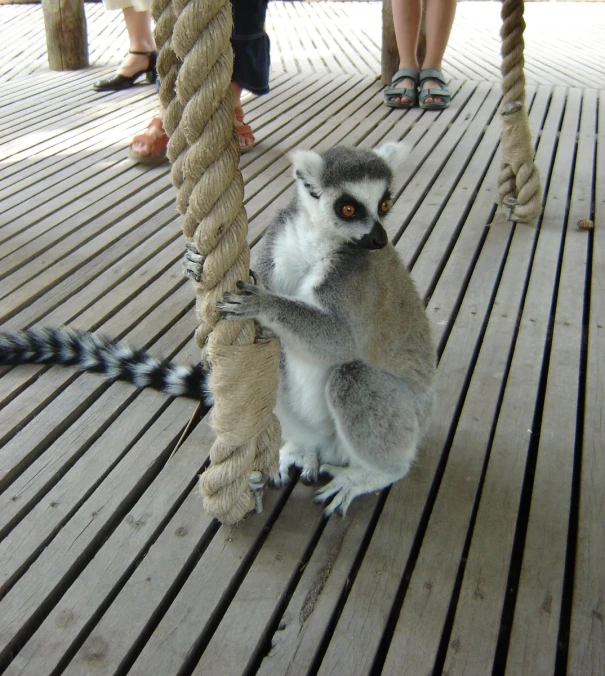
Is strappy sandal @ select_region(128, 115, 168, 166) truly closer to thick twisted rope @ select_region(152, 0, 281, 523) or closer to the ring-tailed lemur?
the ring-tailed lemur

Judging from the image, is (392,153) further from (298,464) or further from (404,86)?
(404,86)

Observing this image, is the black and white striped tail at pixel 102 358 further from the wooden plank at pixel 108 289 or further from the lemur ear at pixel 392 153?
the lemur ear at pixel 392 153

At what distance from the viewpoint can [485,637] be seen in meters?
1.89

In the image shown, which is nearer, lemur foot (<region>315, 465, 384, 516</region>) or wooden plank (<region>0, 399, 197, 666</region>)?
wooden plank (<region>0, 399, 197, 666</region>)

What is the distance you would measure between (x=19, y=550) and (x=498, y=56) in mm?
8590

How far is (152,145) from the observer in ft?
16.5

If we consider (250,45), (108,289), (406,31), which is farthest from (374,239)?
(406,31)

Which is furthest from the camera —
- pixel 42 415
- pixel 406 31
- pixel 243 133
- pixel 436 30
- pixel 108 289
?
pixel 406 31

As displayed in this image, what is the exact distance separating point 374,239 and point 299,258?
285 millimetres

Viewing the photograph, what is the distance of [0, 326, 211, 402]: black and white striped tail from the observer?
2691 mm

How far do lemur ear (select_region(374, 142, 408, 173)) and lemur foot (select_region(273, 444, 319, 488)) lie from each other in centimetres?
116

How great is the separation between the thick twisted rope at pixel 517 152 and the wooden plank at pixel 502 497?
41 centimetres

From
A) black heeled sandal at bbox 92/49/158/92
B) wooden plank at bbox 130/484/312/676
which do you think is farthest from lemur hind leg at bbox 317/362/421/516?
black heeled sandal at bbox 92/49/158/92

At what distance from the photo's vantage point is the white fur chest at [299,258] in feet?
7.64
